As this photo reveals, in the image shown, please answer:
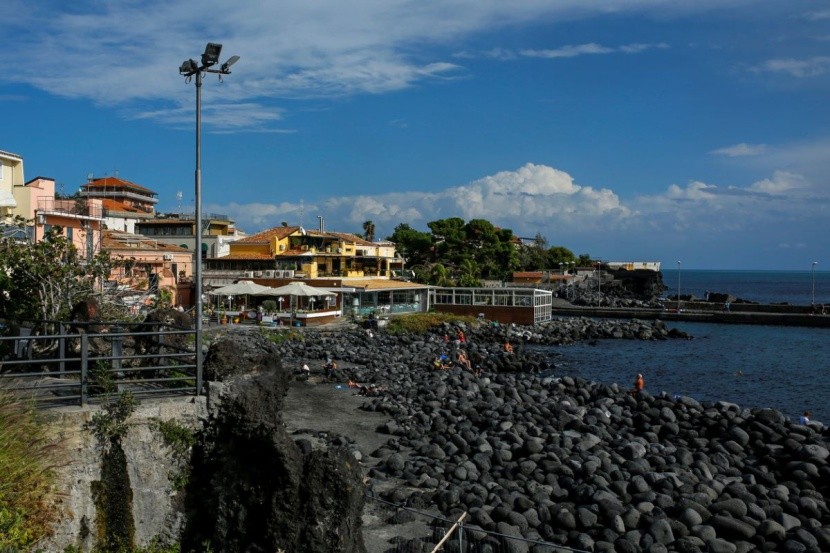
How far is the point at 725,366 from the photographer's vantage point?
4241 centimetres

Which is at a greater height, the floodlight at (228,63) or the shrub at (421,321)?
the floodlight at (228,63)

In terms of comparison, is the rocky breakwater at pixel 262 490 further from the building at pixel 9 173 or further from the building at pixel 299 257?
the building at pixel 299 257

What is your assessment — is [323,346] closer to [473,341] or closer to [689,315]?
[473,341]

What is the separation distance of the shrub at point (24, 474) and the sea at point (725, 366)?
2657 cm

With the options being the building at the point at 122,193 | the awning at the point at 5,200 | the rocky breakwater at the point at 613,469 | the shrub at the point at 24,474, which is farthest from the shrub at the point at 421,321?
the building at the point at 122,193

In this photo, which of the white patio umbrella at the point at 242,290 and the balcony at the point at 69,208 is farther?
the white patio umbrella at the point at 242,290

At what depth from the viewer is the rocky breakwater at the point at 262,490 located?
952 cm

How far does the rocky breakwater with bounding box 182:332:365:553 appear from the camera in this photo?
9.52m

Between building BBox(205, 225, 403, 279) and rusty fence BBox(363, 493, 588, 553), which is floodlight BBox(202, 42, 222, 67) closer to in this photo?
rusty fence BBox(363, 493, 588, 553)

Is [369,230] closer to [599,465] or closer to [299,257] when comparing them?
[299,257]

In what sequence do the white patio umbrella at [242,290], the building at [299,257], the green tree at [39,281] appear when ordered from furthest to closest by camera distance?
the building at [299,257] → the white patio umbrella at [242,290] → the green tree at [39,281]

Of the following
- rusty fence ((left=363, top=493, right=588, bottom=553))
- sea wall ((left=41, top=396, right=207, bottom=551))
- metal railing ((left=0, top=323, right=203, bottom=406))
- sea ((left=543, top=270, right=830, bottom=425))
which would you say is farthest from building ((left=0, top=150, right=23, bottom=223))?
sea ((left=543, top=270, right=830, bottom=425))

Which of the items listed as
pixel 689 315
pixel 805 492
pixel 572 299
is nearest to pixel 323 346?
pixel 805 492

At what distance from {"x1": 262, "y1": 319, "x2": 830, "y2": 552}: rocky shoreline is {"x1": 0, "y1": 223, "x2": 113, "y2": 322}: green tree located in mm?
8875
